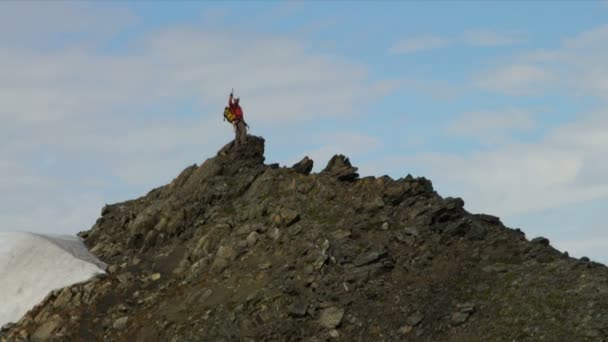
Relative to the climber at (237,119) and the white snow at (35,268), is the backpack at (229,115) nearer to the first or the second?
the climber at (237,119)

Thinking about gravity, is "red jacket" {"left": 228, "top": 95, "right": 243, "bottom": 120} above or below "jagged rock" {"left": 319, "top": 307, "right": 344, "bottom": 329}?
above

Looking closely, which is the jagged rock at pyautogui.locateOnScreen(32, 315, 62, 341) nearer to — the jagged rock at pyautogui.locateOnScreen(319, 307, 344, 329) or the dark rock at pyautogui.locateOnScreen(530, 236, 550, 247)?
the jagged rock at pyautogui.locateOnScreen(319, 307, 344, 329)

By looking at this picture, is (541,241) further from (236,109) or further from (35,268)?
(35,268)

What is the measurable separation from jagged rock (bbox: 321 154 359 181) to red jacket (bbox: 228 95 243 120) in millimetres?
4820

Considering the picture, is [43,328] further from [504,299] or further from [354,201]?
[504,299]

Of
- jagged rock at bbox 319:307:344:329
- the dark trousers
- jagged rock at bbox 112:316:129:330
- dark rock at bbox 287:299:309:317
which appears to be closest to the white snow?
jagged rock at bbox 112:316:129:330

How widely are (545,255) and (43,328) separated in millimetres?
18694

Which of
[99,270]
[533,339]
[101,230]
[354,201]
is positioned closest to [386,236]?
[354,201]

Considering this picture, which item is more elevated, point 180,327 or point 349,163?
point 349,163

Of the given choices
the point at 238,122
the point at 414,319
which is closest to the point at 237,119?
the point at 238,122

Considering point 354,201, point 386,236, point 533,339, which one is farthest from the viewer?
point 354,201

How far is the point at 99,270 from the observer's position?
3578cm

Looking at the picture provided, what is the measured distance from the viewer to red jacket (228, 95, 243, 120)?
135 ft

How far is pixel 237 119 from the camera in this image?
4097 centimetres
